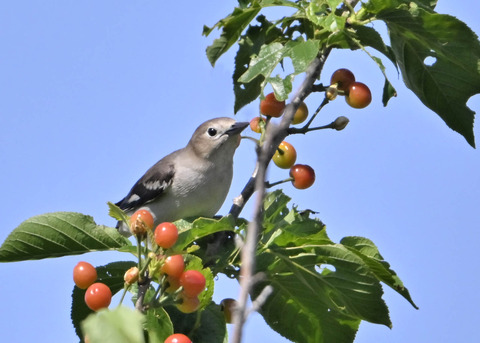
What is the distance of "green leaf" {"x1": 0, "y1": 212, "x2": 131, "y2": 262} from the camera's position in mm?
5062

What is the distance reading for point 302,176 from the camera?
551cm

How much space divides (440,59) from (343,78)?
2.17 feet

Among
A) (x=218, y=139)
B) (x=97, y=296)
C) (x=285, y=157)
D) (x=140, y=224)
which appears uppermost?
(x=218, y=139)

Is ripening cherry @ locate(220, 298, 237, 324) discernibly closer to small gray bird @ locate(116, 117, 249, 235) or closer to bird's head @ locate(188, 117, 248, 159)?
small gray bird @ locate(116, 117, 249, 235)

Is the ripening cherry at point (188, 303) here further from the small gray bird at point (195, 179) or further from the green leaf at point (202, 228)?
the small gray bird at point (195, 179)

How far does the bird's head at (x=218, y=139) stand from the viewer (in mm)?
8383

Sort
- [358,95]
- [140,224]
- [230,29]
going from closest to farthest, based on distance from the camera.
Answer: [140,224] → [358,95] → [230,29]

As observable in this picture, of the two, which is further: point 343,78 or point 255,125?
point 255,125

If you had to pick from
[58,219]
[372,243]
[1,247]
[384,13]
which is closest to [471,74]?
[384,13]

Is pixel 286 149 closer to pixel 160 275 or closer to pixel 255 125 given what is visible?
pixel 255 125

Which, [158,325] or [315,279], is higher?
[315,279]

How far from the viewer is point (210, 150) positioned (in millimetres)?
8383

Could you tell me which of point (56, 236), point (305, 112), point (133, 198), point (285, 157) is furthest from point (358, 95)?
point (133, 198)

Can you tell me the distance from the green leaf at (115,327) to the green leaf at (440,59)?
135 inches
